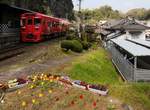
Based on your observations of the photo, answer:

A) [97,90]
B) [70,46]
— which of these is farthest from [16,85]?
[70,46]

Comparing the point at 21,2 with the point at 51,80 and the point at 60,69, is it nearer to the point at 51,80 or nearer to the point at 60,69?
the point at 60,69

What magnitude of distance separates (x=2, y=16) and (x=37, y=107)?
29218 millimetres

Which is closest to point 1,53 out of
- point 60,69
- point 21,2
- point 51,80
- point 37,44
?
point 37,44

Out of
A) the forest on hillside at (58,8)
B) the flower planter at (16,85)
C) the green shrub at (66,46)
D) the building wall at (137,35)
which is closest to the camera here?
the flower planter at (16,85)

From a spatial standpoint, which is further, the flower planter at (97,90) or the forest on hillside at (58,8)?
the forest on hillside at (58,8)

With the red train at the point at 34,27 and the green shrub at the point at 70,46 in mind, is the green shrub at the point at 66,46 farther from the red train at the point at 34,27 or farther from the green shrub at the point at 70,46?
the red train at the point at 34,27

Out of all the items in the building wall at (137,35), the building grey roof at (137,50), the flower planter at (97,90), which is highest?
the flower planter at (97,90)

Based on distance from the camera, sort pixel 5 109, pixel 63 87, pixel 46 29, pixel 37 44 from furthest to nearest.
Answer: pixel 46 29, pixel 37 44, pixel 63 87, pixel 5 109

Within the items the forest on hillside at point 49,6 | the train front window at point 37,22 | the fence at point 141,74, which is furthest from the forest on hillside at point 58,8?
the fence at point 141,74

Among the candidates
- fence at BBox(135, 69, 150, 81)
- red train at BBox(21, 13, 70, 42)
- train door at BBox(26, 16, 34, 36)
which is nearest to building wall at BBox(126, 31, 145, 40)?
red train at BBox(21, 13, 70, 42)

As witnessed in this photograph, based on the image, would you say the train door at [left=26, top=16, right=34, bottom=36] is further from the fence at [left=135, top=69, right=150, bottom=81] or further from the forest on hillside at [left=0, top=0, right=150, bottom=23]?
the fence at [left=135, top=69, right=150, bottom=81]

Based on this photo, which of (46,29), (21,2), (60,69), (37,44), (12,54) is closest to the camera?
(60,69)

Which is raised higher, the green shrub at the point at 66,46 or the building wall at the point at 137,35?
the green shrub at the point at 66,46

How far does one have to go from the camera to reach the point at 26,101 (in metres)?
9.73
